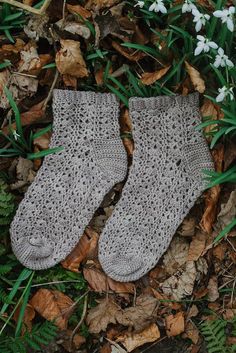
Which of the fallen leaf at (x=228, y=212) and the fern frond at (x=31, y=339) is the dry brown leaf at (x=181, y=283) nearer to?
the fallen leaf at (x=228, y=212)

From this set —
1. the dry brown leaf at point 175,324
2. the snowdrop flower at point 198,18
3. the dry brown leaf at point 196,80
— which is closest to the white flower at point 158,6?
the snowdrop flower at point 198,18

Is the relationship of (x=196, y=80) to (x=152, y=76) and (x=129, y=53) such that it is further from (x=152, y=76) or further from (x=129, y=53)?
(x=129, y=53)

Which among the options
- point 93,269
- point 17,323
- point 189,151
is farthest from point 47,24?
point 17,323

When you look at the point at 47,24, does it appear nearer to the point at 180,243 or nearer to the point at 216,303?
the point at 180,243

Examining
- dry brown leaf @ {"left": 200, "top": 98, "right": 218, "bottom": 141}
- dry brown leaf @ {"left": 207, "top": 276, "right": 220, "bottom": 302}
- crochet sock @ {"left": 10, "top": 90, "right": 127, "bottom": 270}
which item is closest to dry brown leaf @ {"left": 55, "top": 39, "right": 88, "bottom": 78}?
crochet sock @ {"left": 10, "top": 90, "right": 127, "bottom": 270}

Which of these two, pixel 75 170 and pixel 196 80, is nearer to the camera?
pixel 196 80

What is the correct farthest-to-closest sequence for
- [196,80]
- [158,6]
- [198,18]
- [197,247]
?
[197,247]
[196,80]
[158,6]
[198,18]

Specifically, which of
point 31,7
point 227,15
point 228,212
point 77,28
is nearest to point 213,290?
point 228,212
